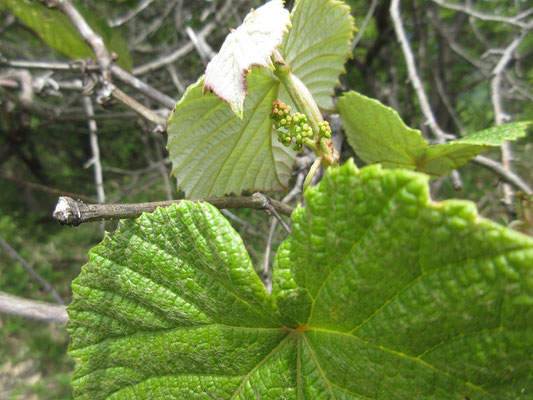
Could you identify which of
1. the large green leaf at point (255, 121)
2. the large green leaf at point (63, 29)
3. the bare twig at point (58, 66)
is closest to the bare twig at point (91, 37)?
the bare twig at point (58, 66)

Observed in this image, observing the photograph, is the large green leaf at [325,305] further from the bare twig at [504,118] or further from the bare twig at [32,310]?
the bare twig at [504,118]

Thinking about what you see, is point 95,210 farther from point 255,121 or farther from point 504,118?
point 504,118

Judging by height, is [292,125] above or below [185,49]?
below

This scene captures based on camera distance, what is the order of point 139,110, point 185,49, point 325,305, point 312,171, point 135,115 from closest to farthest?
point 325,305 < point 312,171 < point 139,110 < point 135,115 < point 185,49

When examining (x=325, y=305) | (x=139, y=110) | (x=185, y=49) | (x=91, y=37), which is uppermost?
(x=185, y=49)

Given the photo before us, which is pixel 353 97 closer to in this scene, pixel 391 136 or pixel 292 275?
pixel 391 136

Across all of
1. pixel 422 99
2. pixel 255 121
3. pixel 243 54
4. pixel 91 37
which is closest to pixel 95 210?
pixel 243 54
